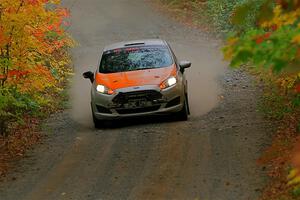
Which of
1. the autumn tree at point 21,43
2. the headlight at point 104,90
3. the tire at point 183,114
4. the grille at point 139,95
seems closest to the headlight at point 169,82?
the grille at point 139,95

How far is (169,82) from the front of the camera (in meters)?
14.3

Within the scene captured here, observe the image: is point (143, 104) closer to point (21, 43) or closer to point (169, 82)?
point (169, 82)

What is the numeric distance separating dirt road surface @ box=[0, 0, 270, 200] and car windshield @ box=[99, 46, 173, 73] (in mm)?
1273

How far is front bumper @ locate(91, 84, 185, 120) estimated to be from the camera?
46.2 feet

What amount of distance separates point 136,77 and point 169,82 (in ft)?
2.50

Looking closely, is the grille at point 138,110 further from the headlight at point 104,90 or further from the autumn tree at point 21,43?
the autumn tree at point 21,43

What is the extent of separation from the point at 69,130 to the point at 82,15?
22.5 metres

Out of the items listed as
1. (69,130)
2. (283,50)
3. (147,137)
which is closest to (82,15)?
(69,130)

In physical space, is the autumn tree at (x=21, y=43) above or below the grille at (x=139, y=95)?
above

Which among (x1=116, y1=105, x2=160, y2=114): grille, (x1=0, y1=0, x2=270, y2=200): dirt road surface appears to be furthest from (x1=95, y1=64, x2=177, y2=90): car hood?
(x1=0, y1=0, x2=270, y2=200): dirt road surface

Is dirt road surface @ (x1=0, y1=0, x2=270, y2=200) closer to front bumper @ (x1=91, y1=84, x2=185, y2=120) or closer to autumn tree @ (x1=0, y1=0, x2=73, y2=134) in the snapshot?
front bumper @ (x1=91, y1=84, x2=185, y2=120)

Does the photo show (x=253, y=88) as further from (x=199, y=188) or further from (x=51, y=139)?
(x=199, y=188)

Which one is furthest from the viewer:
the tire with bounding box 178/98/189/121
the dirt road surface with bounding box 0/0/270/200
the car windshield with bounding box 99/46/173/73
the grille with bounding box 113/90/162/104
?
the car windshield with bounding box 99/46/173/73

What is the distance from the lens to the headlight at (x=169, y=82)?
14.1 m
